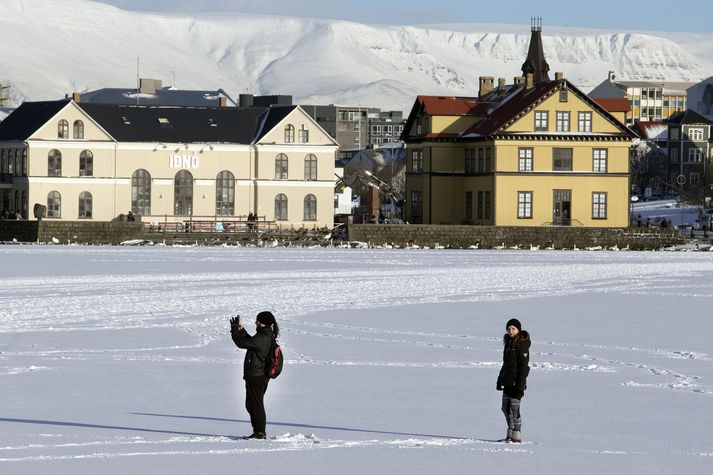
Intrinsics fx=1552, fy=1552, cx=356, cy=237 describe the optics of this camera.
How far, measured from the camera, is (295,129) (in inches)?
3674

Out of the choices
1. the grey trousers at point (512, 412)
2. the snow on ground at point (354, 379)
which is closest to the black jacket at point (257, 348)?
the snow on ground at point (354, 379)

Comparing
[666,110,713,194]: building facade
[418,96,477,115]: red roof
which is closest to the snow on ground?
[418,96,477,115]: red roof

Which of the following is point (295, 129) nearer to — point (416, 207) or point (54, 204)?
point (416, 207)

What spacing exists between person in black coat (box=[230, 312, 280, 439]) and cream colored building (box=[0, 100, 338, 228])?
7261 centimetres

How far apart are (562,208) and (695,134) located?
82522 millimetres

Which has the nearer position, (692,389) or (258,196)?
(692,389)

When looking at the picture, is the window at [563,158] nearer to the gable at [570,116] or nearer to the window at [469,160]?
the gable at [570,116]

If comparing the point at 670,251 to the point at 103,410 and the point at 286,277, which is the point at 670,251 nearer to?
the point at 286,277

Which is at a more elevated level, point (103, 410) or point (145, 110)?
point (145, 110)

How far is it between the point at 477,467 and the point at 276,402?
5015 millimetres

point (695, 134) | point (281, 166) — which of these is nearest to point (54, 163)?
point (281, 166)

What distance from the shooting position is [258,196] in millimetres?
92250

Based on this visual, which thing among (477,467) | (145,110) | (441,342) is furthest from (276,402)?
(145,110)

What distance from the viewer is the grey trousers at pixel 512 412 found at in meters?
17.9
